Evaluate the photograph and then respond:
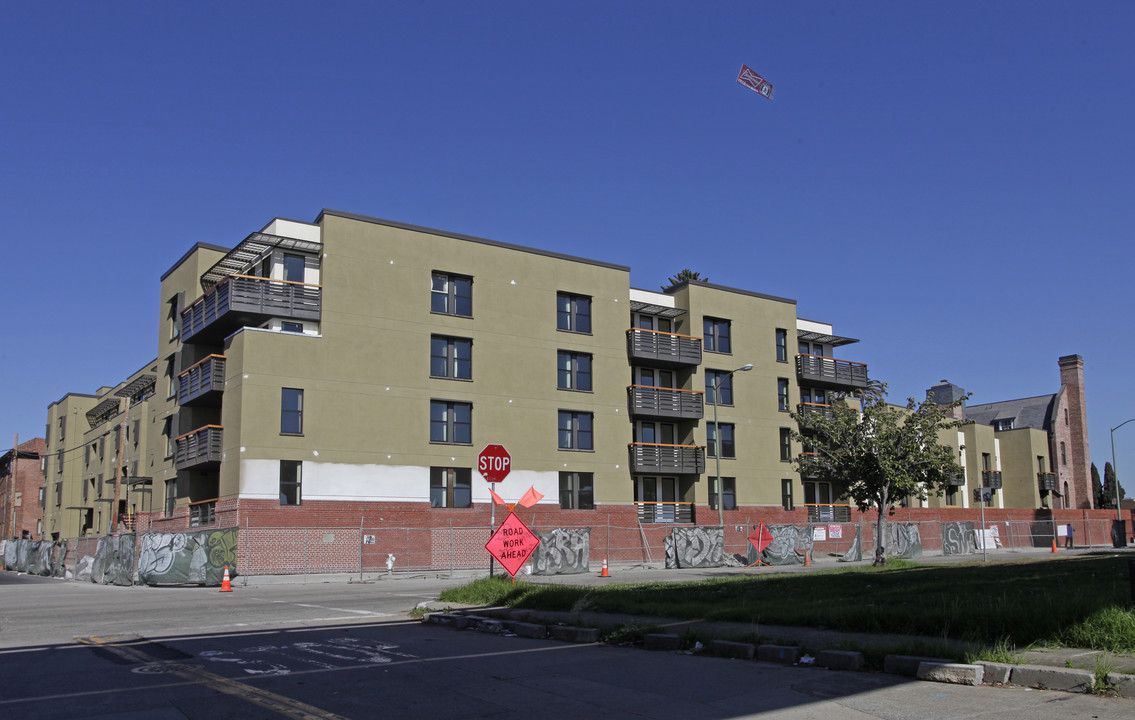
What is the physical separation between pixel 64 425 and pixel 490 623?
72419 mm

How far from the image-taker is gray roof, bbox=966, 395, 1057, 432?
258 feet

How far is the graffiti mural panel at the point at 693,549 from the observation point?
40156 mm

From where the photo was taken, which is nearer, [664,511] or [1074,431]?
Result: [664,511]

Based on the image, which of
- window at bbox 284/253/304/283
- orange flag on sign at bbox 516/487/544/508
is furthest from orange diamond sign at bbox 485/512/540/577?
window at bbox 284/253/304/283

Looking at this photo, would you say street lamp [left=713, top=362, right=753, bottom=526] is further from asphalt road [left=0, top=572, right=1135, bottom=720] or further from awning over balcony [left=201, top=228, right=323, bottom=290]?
asphalt road [left=0, top=572, right=1135, bottom=720]

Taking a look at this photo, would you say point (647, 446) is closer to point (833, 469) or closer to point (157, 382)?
point (833, 469)

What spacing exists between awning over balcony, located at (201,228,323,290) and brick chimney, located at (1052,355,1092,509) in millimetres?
65375

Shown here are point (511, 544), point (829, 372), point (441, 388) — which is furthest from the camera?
point (829, 372)

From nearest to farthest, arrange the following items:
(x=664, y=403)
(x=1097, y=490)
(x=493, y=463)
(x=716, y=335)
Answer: (x=493, y=463) → (x=664, y=403) → (x=716, y=335) → (x=1097, y=490)

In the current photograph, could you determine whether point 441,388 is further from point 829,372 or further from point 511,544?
point 829,372

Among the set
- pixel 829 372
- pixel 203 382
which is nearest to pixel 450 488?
pixel 203 382

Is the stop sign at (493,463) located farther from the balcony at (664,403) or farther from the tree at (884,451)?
the balcony at (664,403)

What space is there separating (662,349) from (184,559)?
81.7 ft

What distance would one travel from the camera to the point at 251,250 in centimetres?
3959
